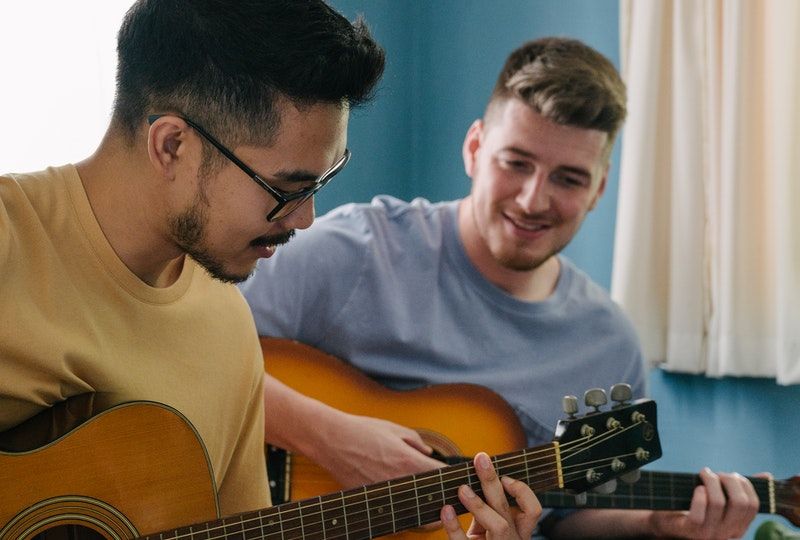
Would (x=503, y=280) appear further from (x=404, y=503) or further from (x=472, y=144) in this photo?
(x=404, y=503)

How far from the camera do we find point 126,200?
1.33 m

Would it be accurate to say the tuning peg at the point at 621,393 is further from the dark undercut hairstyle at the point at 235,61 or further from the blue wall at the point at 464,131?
the blue wall at the point at 464,131

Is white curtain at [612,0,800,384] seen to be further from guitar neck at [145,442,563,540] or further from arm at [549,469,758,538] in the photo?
guitar neck at [145,442,563,540]

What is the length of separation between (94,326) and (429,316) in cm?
93

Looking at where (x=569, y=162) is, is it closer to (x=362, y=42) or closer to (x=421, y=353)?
(x=421, y=353)

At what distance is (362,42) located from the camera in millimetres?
1341

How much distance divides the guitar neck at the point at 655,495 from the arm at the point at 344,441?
0.25 metres

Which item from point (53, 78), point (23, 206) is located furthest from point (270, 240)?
point (53, 78)

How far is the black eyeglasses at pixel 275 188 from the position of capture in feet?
4.26

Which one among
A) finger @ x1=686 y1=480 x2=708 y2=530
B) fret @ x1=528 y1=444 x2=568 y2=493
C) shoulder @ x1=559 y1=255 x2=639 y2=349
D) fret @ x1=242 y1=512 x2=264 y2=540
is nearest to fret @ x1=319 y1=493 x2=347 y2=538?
fret @ x1=242 y1=512 x2=264 y2=540

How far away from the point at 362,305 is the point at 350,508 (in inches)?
27.5

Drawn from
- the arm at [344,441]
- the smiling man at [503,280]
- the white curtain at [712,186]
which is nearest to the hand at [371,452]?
the arm at [344,441]

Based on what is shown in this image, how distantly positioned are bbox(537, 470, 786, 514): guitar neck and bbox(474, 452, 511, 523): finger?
0.85 feet

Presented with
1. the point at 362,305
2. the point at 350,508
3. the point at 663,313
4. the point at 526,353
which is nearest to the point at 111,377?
the point at 350,508
